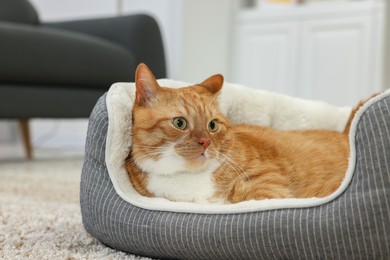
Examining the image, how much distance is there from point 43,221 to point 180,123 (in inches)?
17.9

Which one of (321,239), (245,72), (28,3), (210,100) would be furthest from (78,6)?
(321,239)

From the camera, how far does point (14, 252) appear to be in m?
0.97

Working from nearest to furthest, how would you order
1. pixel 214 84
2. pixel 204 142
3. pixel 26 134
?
pixel 204 142, pixel 214 84, pixel 26 134

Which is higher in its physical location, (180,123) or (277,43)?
(180,123)

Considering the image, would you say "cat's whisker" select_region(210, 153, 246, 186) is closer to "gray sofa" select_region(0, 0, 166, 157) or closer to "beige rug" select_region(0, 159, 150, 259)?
"beige rug" select_region(0, 159, 150, 259)

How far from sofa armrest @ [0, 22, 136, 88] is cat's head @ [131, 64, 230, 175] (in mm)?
1368

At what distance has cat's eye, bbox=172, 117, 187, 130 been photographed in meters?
1.04

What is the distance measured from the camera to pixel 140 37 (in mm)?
2719

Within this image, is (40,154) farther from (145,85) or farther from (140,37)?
(145,85)

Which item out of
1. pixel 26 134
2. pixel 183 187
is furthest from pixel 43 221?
pixel 26 134

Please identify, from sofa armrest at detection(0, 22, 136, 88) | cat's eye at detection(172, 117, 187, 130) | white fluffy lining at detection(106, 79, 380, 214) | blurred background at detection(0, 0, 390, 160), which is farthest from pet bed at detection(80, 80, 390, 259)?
blurred background at detection(0, 0, 390, 160)

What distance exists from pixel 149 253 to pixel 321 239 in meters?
0.34

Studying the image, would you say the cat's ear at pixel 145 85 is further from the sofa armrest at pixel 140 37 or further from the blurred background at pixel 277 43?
the blurred background at pixel 277 43

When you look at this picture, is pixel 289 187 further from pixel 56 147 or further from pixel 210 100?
pixel 56 147
